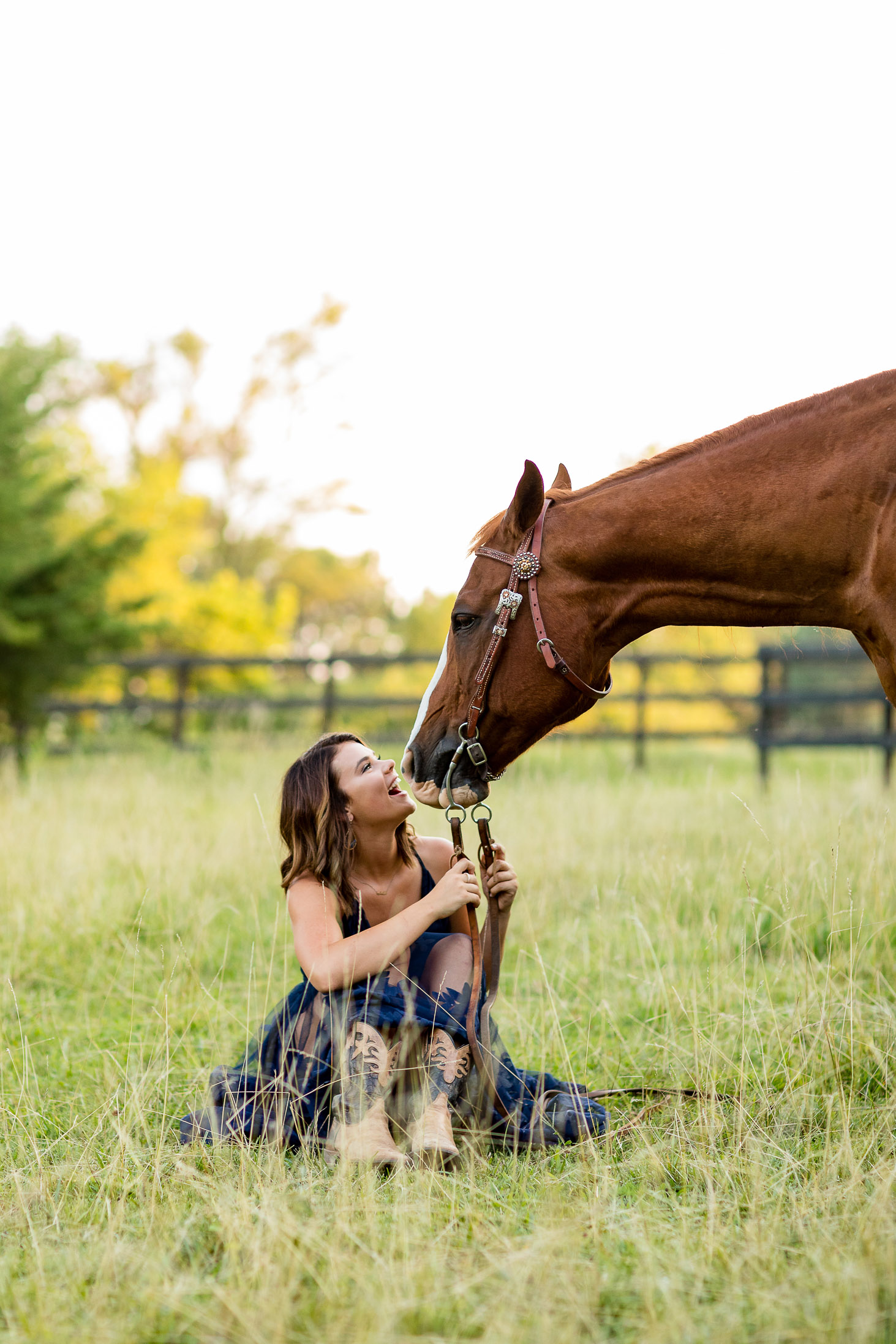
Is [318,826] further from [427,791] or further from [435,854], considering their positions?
[435,854]

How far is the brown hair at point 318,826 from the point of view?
2822mm

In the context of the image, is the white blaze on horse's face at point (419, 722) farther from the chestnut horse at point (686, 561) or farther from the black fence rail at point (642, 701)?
the black fence rail at point (642, 701)

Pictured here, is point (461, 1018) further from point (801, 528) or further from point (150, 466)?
point (150, 466)

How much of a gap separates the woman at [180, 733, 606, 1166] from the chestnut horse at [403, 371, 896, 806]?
24 cm

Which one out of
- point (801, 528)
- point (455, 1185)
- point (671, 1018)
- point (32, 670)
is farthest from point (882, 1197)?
point (32, 670)

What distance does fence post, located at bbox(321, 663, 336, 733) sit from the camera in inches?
431

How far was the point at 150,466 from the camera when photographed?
17516 mm

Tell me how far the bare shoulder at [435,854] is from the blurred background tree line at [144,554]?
670 cm

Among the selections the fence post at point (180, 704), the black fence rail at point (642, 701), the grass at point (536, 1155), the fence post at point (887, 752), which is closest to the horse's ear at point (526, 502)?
the grass at point (536, 1155)

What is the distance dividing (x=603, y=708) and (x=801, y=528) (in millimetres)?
12645

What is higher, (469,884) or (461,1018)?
(469,884)

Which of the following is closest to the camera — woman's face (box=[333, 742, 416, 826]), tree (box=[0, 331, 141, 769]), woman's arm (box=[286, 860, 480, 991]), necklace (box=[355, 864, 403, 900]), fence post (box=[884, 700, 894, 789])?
woman's arm (box=[286, 860, 480, 991])

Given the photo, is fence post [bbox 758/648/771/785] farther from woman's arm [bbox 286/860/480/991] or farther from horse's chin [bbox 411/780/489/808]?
woman's arm [bbox 286/860/480/991]

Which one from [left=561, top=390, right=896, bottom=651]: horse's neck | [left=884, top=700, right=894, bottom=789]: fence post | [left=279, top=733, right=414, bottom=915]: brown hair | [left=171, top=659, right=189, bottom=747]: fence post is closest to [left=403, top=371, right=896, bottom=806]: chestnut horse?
[left=561, top=390, right=896, bottom=651]: horse's neck
